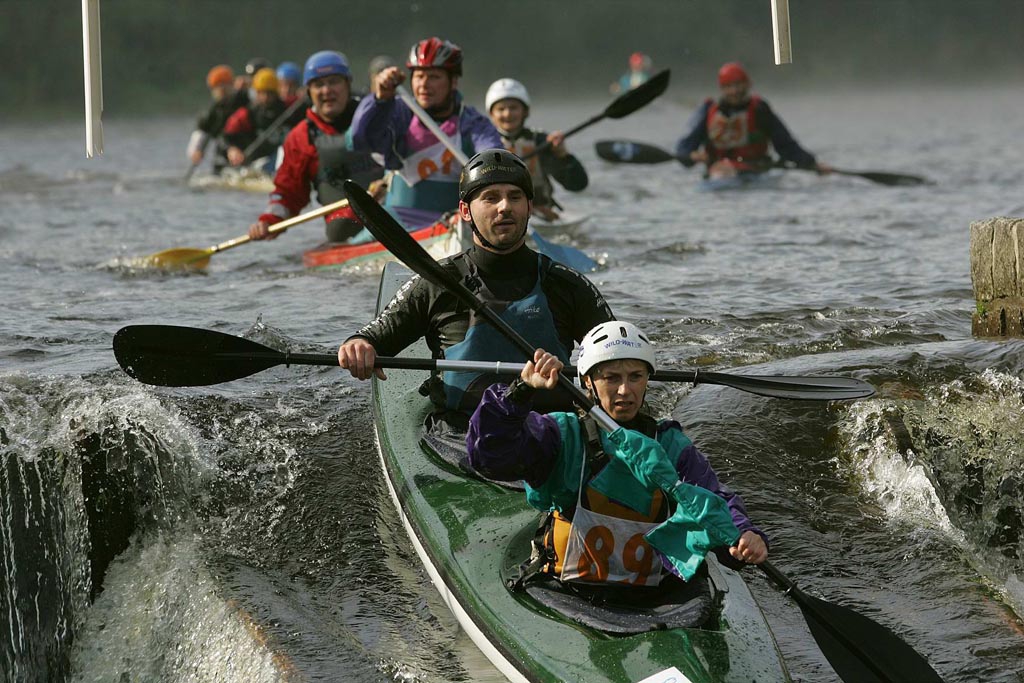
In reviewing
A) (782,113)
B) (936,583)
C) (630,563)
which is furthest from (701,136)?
(782,113)

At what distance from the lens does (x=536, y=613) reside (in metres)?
3.96

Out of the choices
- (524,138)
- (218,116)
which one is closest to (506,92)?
(524,138)

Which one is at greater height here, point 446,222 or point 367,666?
point 446,222

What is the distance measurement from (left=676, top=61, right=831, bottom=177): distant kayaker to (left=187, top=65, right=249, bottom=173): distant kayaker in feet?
24.0

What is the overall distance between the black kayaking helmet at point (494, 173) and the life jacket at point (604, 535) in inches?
39.8

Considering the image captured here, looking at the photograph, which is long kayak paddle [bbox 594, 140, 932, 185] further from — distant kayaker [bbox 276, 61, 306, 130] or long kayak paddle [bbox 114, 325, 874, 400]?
long kayak paddle [bbox 114, 325, 874, 400]

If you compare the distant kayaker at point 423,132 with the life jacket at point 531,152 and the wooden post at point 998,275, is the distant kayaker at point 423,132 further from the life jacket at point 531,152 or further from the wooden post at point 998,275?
the wooden post at point 998,275

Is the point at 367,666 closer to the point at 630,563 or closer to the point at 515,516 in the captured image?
the point at 515,516

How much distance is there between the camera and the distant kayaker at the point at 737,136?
1409 cm

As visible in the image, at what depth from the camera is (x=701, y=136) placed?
47.9 ft

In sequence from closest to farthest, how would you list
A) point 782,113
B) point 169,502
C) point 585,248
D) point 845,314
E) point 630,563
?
1. point 630,563
2. point 169,502
3. point 845,314
4. point 585,248
5. point 782,113

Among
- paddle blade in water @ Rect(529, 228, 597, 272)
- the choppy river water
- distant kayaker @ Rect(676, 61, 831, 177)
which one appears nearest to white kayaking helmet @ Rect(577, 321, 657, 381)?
the choppy river water

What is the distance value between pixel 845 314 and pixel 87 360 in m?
4.51

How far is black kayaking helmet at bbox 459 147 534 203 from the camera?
4.55 metres
